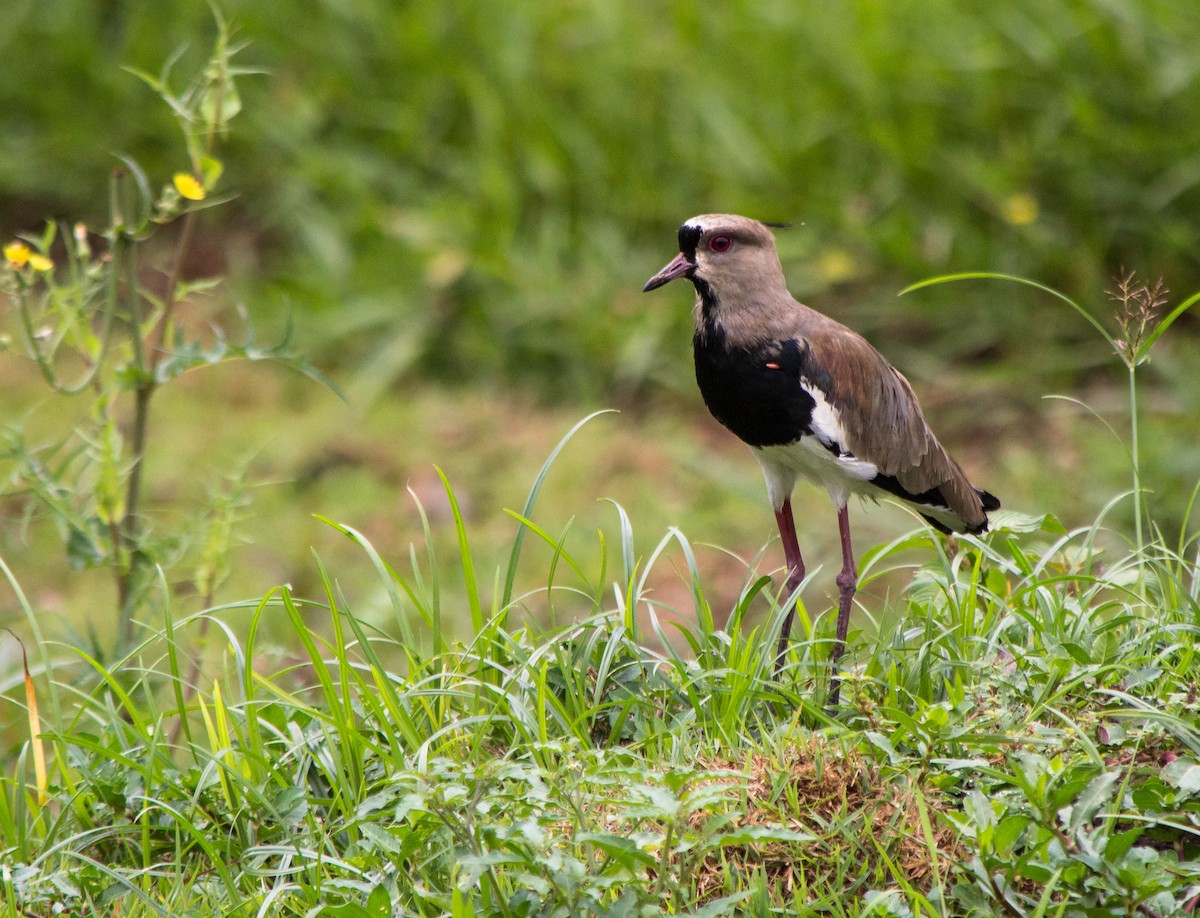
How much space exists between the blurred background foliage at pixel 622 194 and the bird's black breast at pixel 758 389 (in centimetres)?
211

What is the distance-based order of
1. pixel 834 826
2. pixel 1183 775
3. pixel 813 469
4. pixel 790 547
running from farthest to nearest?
pixel 790 547 < pixel 813 469 < pixel 834 826 < pixel 1183 775

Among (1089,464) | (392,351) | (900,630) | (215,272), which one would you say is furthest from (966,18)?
(900,630)

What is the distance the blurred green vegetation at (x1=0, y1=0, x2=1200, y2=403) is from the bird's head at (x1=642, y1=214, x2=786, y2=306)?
8.82ft

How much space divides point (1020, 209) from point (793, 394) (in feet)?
9.97

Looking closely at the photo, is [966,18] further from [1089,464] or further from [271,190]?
[271,190]

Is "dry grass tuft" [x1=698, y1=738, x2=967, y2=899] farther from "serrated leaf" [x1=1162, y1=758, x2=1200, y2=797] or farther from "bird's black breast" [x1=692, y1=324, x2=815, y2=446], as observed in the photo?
"bird's black breast" [x1=692, y1=324, x2=815, y2=446]

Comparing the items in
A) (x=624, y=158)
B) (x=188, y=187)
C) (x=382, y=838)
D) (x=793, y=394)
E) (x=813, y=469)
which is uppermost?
(x=188, y=187)

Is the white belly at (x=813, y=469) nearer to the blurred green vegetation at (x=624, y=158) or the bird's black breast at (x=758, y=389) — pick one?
Result: the bird's black breast at (x=758, y=389)

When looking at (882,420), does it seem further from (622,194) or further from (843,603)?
(622,194)

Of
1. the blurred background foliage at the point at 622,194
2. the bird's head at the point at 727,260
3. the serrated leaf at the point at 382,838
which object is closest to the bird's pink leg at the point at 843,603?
the bird's head at the point at 727,260

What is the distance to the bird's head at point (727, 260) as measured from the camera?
3174 mm

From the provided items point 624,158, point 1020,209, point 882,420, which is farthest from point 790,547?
point 624,158

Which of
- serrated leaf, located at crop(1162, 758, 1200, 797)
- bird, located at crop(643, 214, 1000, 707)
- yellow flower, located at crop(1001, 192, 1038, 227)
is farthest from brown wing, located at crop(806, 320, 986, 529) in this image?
yellow flower, located at crop(1001, 192, 1038, 227)

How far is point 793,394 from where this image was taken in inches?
120
